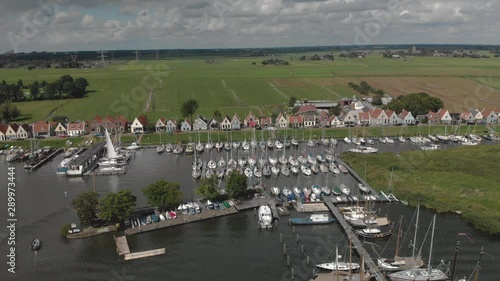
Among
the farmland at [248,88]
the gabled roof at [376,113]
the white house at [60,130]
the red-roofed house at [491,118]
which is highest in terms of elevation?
the farmland at [248,88]

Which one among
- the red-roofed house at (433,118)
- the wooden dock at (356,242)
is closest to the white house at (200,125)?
the wooden dock at (356,242)

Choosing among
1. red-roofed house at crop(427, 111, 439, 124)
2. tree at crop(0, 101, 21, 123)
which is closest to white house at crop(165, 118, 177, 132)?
tree at crop(0, 101, 21, 123)

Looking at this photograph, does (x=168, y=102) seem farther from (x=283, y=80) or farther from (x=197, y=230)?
(x=197, y=230)

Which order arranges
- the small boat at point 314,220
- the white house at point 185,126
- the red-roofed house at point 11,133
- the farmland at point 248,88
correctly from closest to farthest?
1. the small boat at point 314,220
2. the red-roofed house at point 11,133
3. the white house at point 185,126
4. the farmland at point 248,88

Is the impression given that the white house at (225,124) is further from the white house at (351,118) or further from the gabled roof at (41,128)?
the gabled roof at (41,128)

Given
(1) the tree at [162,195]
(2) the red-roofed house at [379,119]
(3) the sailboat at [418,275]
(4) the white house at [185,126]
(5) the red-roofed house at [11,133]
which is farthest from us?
(2) the red-roofed house at [379,119]

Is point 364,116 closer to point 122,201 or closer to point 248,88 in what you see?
point 248,88

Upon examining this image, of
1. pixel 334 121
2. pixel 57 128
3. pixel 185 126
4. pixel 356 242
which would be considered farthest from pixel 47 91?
pixel 356 242

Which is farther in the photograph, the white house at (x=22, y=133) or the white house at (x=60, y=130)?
the white house at (x=60, y=130)
